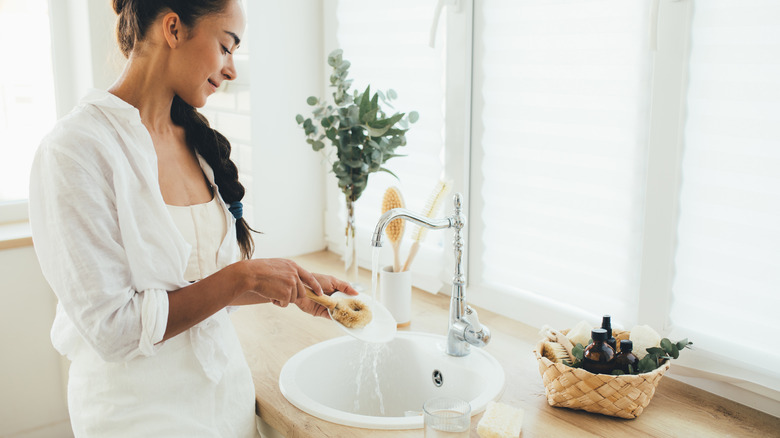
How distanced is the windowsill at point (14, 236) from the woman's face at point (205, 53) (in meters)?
1.00

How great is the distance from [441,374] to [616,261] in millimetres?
457

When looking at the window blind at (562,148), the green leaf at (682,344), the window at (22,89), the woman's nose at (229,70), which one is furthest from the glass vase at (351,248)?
the window at (22,89)

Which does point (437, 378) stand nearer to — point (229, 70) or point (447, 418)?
point (447, 418)

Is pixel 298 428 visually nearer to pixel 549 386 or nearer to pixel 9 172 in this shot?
pixel 549 386

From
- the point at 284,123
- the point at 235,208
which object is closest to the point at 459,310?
the point at 235,208

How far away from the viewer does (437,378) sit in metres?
1.51

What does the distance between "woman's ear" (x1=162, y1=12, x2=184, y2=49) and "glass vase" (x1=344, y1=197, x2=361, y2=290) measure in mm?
781

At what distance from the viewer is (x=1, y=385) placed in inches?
75.2

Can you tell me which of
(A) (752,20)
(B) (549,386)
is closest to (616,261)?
(B) (549,386)

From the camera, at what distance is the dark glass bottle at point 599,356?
117cm

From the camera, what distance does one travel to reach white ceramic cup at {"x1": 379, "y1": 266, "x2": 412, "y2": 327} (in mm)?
1661

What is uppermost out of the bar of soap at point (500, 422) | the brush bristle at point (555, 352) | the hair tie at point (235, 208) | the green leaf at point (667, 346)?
the hair tie at point (235, 208)

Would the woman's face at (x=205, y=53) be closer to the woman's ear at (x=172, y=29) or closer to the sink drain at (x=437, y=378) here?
the woman's ear at (x=172, y=29)

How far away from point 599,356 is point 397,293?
1.99ft
